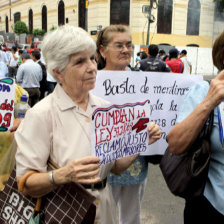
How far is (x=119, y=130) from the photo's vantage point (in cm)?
146

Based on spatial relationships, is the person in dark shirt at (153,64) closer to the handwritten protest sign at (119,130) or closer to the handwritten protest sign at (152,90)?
the handwritten protest sign at (152,90)

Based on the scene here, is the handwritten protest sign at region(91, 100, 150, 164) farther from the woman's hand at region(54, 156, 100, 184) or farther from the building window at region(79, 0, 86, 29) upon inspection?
the building window at region(79, 0, 86, 29)

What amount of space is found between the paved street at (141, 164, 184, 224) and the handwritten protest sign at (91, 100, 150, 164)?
5.99 ft

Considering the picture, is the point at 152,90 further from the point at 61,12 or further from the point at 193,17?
→ the point at 61,12

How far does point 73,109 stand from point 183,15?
32.9 meters

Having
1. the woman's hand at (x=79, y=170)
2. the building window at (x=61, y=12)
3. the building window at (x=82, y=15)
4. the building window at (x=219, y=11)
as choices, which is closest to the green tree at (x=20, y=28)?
the building window at (x=61, y=12)

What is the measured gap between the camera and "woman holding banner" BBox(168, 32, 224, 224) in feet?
4.43

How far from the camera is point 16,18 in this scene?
158ft

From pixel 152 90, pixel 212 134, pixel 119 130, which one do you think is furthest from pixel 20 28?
pixel 212 134

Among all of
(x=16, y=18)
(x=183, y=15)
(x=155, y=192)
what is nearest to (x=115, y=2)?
(x=183, y=15)

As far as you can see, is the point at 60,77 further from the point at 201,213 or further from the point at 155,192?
the point at 155,192

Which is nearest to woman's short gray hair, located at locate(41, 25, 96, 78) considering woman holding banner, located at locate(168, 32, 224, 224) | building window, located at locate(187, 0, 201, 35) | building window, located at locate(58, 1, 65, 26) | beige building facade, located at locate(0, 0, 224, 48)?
woman holding banner, located at locate(168, 32, 224, 224)

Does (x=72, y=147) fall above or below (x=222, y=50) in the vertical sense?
below

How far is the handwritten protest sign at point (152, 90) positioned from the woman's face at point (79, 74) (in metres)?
0.63
